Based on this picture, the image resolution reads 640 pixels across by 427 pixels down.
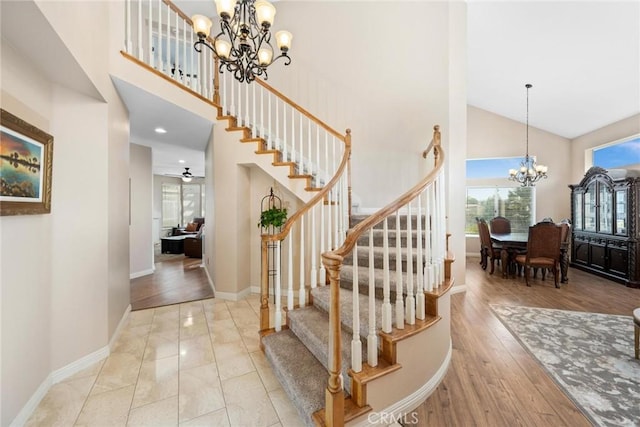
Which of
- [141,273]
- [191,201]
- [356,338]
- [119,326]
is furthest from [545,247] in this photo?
[191,201]

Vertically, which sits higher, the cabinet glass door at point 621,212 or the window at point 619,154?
the window at point 619,154

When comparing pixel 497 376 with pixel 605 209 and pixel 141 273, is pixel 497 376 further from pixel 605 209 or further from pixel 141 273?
pixel 141 273

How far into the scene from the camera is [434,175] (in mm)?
1925

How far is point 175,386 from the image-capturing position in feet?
6.27

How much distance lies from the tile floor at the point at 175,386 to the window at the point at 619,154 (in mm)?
7209

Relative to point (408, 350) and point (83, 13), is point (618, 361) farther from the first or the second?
point (83, 13)

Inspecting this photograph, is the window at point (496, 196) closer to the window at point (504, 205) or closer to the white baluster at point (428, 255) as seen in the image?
the window at point (504, 205)

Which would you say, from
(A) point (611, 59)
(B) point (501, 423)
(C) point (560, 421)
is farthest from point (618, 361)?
(A) point (611, 59)

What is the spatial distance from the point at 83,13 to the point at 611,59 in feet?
21.1

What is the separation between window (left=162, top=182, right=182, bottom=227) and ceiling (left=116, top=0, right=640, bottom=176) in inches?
147

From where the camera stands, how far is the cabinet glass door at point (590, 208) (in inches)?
201

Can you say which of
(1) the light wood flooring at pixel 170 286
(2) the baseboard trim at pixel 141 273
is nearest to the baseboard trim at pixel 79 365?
(1) the light wood flooring at pixel 170 286

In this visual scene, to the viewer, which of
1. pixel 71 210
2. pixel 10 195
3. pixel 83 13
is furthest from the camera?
pixel 71 210

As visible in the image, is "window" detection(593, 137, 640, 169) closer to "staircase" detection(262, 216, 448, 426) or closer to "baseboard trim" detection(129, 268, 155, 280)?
"staircase" detection(262, 216, 448, 426)
